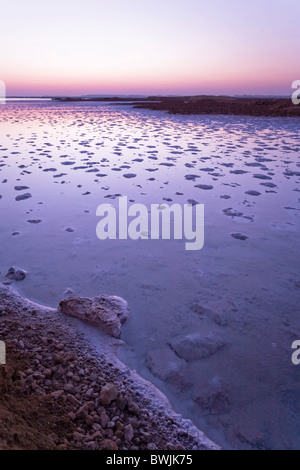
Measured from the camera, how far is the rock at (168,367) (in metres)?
1.81

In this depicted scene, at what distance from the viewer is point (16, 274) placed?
2.78m

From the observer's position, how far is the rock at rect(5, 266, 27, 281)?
2748 mm

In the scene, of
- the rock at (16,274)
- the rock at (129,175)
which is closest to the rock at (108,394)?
the rock at (16,274)

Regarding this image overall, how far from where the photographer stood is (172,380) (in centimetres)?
181

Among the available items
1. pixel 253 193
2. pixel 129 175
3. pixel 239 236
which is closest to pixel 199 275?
pixel 239 236

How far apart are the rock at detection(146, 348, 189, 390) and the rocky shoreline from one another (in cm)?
13

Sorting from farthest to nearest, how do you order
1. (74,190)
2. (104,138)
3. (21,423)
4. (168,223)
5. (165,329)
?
1. (104,138)
2. (74,190)
3. (168,223)
4. (165,329)
5. (21,423)

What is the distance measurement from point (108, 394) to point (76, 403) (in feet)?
0.55

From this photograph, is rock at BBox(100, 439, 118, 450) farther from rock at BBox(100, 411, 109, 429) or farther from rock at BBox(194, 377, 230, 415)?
rock at BBox(194, 377, 230, 415)

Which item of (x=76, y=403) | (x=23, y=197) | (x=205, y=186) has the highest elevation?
(x=205, y=186)

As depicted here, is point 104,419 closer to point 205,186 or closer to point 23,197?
point 23,197

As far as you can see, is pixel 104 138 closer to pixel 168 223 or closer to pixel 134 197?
pixel 134 197

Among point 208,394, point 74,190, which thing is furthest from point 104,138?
point 208,394

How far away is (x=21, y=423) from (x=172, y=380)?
881 mm
